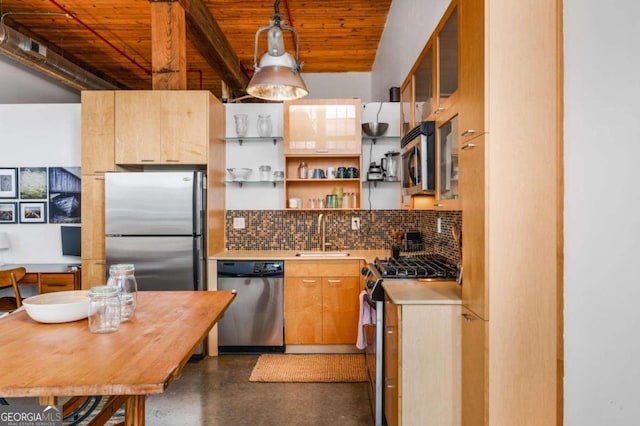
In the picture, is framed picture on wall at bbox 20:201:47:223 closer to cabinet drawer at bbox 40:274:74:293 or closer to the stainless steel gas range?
cabinet drawer at bbox 40:274:74:293

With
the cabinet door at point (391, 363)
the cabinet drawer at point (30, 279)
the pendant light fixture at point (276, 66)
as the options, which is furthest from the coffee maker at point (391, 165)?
the cabinet drawer at point (30, 279)

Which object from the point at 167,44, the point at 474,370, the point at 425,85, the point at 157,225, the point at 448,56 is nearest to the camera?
the point at 474,370

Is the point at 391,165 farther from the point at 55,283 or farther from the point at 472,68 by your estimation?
the point at 55,283

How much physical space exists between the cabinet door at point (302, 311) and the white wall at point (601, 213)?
231 centimetres

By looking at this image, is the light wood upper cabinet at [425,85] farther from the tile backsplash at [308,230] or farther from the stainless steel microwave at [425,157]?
the tile backsplash at [308,230]

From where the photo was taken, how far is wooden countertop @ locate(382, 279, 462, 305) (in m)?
2.03

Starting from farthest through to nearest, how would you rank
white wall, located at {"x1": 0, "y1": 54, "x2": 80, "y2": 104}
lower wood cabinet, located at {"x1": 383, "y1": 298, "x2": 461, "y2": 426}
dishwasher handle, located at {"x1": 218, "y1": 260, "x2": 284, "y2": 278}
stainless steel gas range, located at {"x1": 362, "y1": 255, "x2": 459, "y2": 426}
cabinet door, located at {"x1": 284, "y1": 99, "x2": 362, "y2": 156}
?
white wall, located at {"x1": 0, "y1": 54, "x2": 80, "y2": 104} → cabinet door, located at {"x1": 284, "y1": 99, "x2": 362, "y2": 156} → dishwasher handle, located at {"x1": 218, "y1": 260, "x2": 284, "y2": 278} → stainless steel gas range, located at {"x1": 362, "y1": 255, "x2": 459, "y2": 426} → lower wood cabinet, located at {"x1": 383, "y1": 298, "x2": 461, "y2": 426}

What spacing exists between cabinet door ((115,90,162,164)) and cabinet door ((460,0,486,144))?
2.83 metres

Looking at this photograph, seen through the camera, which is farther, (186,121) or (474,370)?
(186,121)

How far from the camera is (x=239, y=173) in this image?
421 cm

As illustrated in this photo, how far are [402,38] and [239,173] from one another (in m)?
2.13

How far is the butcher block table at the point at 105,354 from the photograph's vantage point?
1.10 m

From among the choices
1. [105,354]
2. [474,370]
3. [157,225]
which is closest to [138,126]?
[157,225]

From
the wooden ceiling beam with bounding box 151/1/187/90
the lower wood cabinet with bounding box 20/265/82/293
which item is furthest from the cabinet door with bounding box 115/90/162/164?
the lower wood cabinet with bounding box 20/265/82/293
